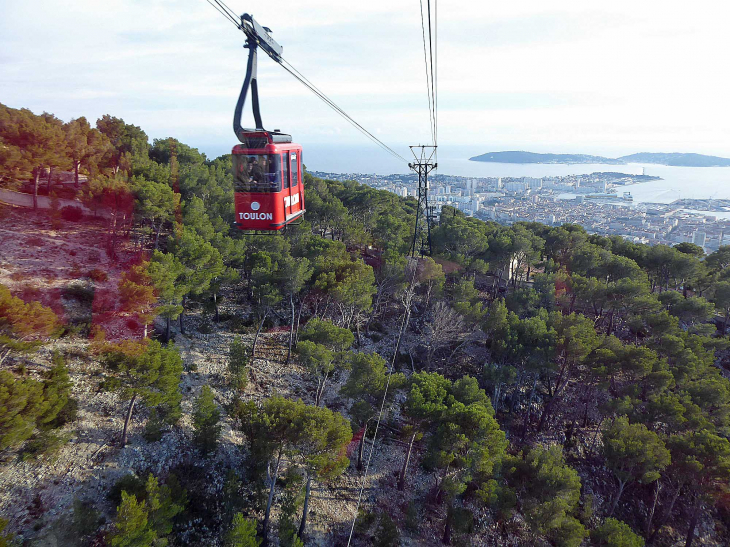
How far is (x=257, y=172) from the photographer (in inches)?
315

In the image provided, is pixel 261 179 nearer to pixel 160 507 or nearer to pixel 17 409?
pixel 17 409

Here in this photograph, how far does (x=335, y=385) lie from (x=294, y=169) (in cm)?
1140

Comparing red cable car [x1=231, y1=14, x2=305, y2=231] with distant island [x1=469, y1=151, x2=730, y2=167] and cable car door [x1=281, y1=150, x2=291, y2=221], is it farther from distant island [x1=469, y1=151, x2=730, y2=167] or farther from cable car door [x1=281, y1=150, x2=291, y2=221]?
distant island [x1=469, y1=151, x2=730, y2=167]

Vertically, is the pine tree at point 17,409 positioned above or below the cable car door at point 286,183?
below

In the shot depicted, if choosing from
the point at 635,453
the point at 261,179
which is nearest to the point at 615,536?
the point at 635,453

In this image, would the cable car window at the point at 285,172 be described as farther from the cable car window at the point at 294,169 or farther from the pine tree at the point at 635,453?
the pine tree at the point at 635,453

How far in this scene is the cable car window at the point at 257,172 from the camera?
25.9 ft

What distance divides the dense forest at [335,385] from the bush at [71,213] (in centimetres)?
9

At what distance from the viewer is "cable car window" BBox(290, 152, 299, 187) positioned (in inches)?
362

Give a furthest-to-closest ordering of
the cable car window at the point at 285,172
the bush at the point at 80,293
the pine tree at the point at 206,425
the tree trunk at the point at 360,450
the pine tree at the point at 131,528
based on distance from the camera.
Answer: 1. the bush at the point at 80,293
2. the tree trunk at the point at 360,450
3. the pine tree at the point at 206,425
4. the cable car window at the point at 285,172
5. the pine tree at the point at 131,528

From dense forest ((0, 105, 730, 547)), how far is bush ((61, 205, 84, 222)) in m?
0.09

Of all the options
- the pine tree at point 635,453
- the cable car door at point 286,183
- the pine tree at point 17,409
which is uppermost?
the cable car door at point 286,183

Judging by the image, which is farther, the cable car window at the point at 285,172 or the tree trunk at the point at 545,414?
the tree trunk at the point at 545,414

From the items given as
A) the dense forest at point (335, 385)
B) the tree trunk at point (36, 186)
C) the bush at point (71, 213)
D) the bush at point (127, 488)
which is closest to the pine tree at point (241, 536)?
the dense forest at point (335, 385)
